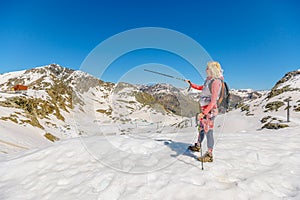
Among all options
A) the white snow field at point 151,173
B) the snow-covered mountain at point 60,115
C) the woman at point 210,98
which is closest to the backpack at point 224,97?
the woman at point 210,98

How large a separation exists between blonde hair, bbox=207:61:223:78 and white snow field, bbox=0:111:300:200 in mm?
2344

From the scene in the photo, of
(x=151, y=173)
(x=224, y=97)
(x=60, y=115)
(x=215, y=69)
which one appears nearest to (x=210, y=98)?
(x=224, y=97)

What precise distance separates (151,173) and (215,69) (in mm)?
3124

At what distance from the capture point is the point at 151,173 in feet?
15.4

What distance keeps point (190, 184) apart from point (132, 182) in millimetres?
1311

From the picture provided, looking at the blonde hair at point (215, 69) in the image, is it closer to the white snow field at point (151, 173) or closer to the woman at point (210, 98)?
the woman at point (210, 98)

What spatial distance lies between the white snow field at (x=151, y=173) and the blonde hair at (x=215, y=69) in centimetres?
234

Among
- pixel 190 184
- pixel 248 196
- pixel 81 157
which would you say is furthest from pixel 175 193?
pixel 81 157

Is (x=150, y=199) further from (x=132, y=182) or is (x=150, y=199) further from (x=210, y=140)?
(x=210, y=140)

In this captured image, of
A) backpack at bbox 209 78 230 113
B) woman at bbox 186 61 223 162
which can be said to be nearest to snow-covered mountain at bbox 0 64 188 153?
woman at bbox 186 61 223 162

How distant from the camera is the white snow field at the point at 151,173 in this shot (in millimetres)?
3965

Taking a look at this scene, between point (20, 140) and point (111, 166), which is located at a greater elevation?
point (111, 166)

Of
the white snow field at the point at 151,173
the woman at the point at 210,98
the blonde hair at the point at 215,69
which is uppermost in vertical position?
the blonde hair at the point at 215,69

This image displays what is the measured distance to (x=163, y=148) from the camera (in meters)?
6.52
